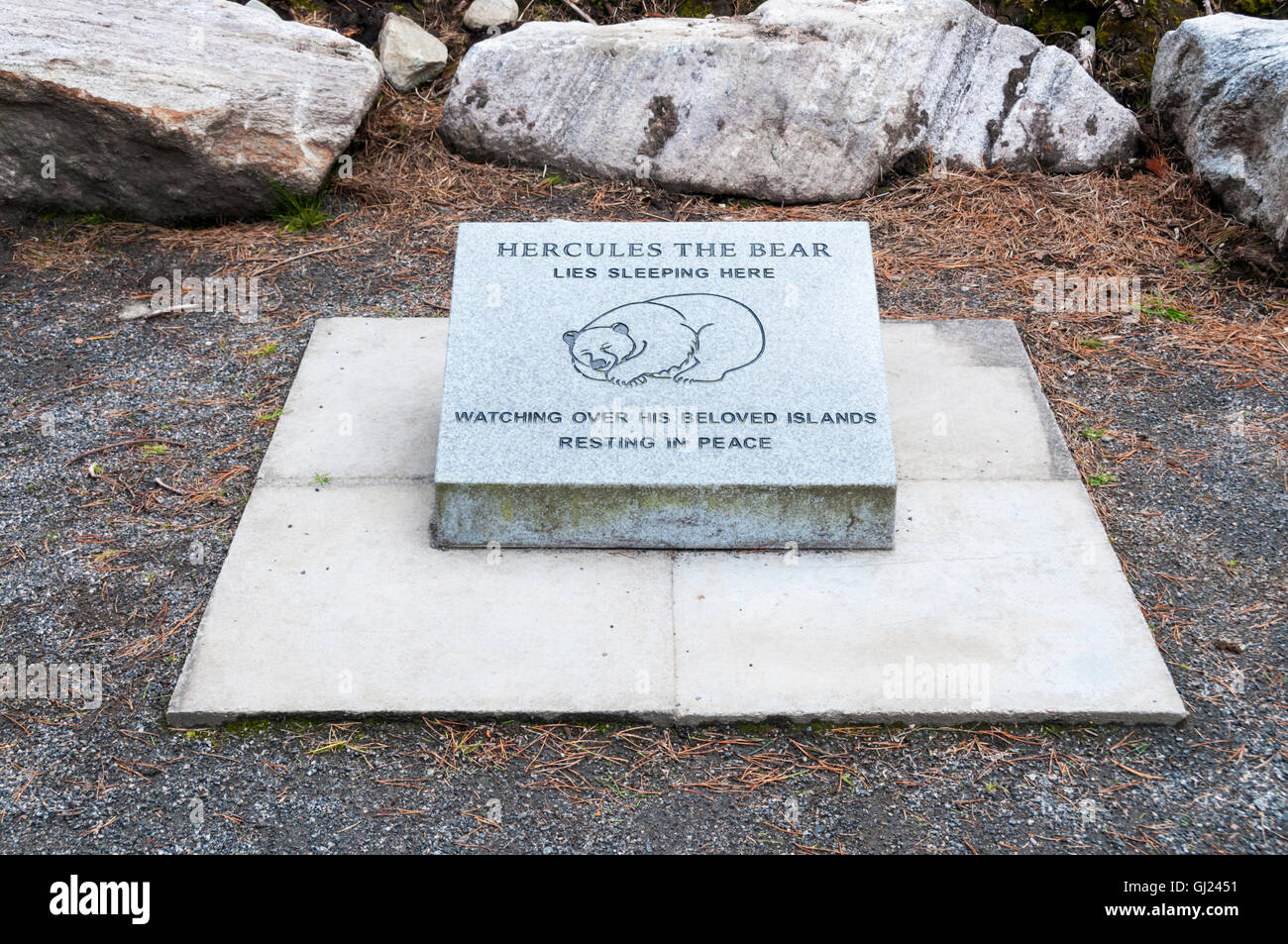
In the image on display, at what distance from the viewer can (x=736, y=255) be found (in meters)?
3.91

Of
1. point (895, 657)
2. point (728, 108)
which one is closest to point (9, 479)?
point (895, 657)

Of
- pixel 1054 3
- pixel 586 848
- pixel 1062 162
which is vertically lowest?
pixel 586 848

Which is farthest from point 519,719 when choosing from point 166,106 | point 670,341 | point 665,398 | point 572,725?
point 166,106

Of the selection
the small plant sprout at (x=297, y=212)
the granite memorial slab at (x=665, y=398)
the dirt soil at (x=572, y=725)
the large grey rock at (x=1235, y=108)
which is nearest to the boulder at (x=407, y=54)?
the dirt soil at (x=572, y=725)

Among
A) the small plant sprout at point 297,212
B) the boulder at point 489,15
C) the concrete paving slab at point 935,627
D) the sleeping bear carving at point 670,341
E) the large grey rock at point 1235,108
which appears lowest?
the small plant sprout at point 297,212

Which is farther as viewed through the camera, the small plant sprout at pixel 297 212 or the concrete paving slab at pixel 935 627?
the small plant sprout at pixel 297 212

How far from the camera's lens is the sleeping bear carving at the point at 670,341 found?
3656 mm

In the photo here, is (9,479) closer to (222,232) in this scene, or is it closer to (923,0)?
(222,232)

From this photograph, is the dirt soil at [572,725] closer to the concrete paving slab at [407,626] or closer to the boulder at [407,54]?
the concrete paving slab at [407,626]

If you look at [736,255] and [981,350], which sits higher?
[736,255]

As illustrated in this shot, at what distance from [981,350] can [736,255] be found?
127cm

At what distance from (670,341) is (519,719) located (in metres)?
1.32

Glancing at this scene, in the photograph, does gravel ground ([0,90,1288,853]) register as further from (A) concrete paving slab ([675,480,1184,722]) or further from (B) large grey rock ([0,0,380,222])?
(B) large grey rock ([0,0,380,222])

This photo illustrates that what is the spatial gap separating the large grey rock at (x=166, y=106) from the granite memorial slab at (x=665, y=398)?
1977 mm
